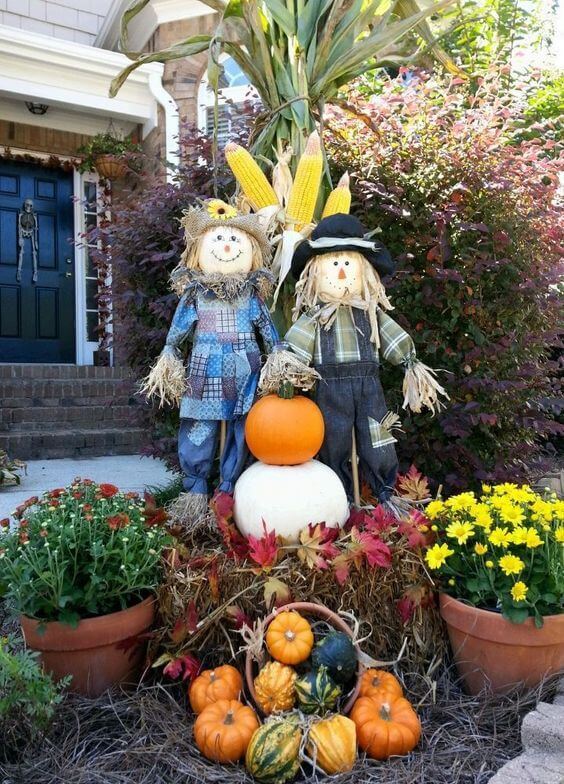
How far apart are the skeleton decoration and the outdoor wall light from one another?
93 cm

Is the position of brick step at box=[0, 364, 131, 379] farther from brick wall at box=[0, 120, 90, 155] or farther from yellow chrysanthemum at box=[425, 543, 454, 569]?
yellow chrysanthemum at box=[425, 543, 454, 569]

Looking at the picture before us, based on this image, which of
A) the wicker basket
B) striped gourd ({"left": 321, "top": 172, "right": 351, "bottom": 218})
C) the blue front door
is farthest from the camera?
the blue front door

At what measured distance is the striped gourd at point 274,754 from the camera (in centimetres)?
158

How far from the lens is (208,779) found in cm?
164

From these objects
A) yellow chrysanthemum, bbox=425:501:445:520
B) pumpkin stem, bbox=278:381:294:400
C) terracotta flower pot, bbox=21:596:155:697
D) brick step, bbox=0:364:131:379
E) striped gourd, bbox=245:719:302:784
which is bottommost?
striped gourd, bbox=245:719:302:784

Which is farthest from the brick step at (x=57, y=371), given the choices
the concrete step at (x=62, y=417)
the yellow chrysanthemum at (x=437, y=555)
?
the yellow chrysanthemum at (x=437, y=555)

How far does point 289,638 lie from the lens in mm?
1787

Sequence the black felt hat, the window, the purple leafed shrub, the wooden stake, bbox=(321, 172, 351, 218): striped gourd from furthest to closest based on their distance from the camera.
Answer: the window → the purple leafed shrub → bbox=(321, 172, 351, 218): striped gourd → the wooden stake → the black felt hat

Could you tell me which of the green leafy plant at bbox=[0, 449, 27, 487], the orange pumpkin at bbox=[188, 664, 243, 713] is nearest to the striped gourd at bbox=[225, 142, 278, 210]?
the orange pumpkin at bbox=[188, 664, 243, 713]

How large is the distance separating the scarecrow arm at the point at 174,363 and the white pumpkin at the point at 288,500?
49 centimetres

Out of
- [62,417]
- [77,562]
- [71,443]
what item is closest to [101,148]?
[62,417]

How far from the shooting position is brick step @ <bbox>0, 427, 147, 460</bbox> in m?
5.48

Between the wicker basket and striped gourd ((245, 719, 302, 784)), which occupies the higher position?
the wicker basket

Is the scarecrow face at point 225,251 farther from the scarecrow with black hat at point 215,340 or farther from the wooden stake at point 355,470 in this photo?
the wooden stake at point 355,470
